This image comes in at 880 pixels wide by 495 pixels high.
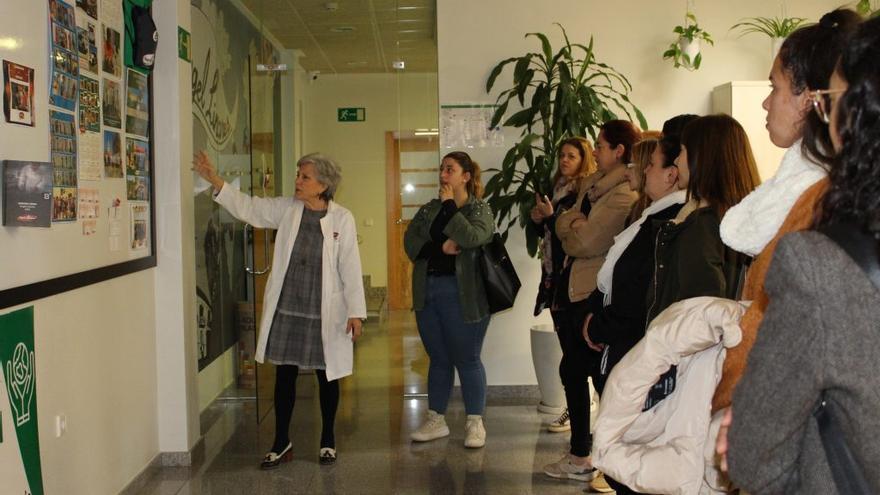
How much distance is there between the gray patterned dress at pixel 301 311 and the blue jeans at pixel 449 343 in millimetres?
630

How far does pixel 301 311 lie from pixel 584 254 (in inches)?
54.8

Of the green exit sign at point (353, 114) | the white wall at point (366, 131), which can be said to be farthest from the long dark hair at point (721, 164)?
the green exit sign at point (353, 114)

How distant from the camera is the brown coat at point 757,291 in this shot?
51.0 inches

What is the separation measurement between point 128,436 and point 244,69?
2.67 metres

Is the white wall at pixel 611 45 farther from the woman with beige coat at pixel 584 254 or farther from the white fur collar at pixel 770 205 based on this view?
the white fur collar at pixel 770 205

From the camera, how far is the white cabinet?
524cm

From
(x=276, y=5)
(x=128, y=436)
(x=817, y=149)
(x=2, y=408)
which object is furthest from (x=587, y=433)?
(x=276, y=5)

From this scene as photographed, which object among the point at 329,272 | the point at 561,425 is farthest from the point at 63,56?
the point at 561,425

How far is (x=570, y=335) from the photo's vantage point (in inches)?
152

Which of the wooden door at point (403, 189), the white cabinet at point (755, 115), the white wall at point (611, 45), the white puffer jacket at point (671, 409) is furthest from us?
the wooden door at point (403, 189)

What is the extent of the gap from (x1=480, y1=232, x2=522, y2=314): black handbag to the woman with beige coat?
43 centimetres

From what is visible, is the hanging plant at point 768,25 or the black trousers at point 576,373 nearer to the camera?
the black trousers at point 576,373

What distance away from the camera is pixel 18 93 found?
2660 mm

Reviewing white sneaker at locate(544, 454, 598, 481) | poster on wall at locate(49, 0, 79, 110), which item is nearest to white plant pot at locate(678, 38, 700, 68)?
white sneaker at locate(544, 454, 598, 481)
